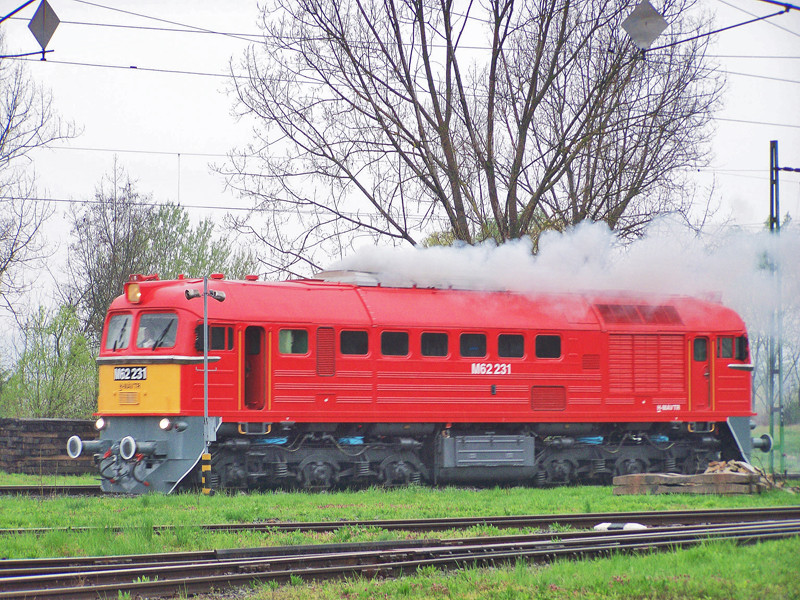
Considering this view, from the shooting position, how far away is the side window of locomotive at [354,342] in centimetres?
2023

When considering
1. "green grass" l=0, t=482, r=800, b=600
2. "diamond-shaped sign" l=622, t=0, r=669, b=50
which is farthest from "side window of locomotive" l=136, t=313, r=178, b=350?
"diamond-shaped sign" l=622, t=0, r=669, b=50

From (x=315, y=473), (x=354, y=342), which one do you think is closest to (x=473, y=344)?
(x=354, y=342)

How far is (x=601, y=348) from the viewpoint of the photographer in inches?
877

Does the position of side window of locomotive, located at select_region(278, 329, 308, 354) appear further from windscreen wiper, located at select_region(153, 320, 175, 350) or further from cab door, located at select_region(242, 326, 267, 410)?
windscreen wiper, located at select_region(153, 320, 175, 350)

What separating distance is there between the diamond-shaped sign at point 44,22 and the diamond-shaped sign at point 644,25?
455 inches

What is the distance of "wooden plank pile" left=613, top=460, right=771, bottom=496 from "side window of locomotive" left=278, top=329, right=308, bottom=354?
22.3 feet

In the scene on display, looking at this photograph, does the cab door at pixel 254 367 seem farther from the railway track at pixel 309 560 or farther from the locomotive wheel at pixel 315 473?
the railway track at pixel 309 560

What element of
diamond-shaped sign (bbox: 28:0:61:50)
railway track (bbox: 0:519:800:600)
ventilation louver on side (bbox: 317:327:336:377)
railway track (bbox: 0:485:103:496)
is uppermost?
diamond-shaped sign (bbox: 28:0:61:50)

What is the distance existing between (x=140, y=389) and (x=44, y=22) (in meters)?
7.07

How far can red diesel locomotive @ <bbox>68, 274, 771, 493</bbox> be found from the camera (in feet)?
62.6

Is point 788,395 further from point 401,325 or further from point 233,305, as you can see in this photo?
point 233,305

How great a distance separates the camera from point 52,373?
3747cm

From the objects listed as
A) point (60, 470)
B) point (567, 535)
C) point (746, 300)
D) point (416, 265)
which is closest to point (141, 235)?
point (60, 470)

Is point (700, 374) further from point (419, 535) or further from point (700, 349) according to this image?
point (419, 535)
